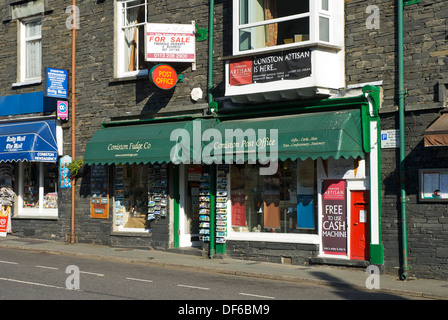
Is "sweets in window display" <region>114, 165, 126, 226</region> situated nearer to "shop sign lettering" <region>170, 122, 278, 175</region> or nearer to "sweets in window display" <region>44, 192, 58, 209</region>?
"sweets in window display" <region>44, 192, 58, 209</region>

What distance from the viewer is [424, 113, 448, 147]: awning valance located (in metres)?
12.8

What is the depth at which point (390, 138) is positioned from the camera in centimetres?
1427

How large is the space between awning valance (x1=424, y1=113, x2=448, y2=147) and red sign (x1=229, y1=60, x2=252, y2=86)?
15.7 feet

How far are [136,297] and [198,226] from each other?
8070mm

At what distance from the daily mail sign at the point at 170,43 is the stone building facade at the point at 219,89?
309 millimetres

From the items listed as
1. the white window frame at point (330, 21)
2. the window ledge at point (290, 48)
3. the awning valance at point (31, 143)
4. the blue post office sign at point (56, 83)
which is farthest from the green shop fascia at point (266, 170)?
the blue post office sign at point (56, 83)

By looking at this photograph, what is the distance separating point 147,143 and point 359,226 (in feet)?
20.2

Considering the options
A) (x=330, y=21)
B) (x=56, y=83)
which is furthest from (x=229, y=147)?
(x=56, y=83)

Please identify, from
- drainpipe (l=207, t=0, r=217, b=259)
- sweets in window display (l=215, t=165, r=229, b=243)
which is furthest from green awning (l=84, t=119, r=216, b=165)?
sweets in window display (l=215, t=165, r=229, b=243)

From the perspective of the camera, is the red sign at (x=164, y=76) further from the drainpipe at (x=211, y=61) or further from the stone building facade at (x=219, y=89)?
the drainpipe at (x=211, y=61)

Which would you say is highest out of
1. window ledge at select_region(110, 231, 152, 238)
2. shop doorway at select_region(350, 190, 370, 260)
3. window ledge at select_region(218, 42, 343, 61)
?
window ledge at select_region(218, 42, 343, 61)

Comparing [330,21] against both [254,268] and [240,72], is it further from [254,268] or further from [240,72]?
[254,268]

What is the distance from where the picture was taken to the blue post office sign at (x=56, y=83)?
1981 cm

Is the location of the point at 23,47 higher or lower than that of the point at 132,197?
higher
